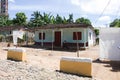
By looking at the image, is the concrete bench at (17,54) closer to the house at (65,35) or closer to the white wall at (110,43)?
the white wall at (110,43)

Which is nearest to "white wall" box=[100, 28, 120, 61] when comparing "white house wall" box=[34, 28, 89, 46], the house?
the house

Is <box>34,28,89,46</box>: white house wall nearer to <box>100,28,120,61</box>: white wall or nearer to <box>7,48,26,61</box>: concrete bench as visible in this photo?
<box>100,28,120,61</box>: white wall

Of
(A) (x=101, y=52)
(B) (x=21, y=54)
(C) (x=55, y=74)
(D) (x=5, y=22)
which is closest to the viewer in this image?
(C) (x=55, y=74)

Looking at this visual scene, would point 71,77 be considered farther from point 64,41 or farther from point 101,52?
point 64,41

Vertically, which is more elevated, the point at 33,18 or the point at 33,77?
the point at 33,18

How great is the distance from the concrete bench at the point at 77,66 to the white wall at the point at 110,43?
5.89 m

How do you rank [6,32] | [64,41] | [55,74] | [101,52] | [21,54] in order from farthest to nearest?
[6,32]
[64,41]
[101,52]
[21,54]
[55,74]

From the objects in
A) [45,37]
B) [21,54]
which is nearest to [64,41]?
[45,37]

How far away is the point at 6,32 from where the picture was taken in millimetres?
42750

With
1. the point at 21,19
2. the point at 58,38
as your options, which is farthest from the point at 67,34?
the point at 21,19

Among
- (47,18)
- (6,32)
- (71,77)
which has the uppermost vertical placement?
(47,18)

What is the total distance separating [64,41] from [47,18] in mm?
22955

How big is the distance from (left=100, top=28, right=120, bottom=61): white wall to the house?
8350mm

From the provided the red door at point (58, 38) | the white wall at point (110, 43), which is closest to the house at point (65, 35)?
the red door at point (58, 38)
